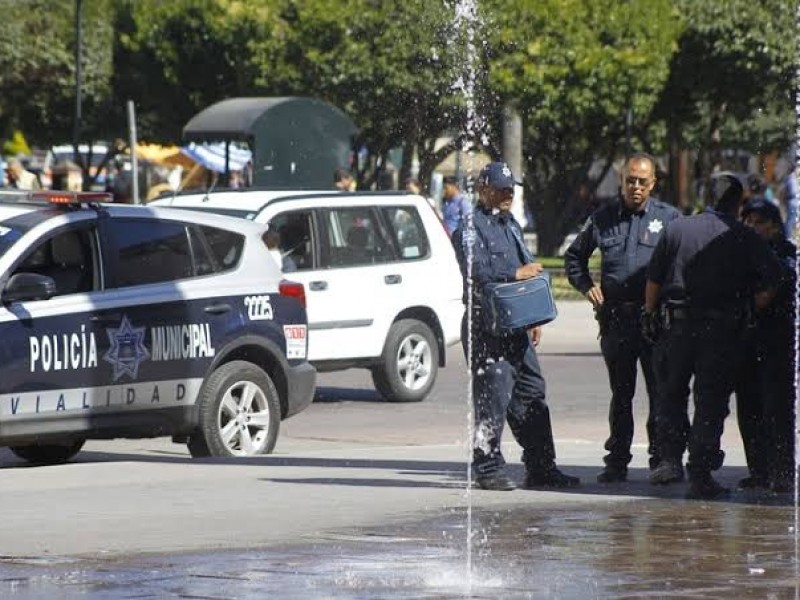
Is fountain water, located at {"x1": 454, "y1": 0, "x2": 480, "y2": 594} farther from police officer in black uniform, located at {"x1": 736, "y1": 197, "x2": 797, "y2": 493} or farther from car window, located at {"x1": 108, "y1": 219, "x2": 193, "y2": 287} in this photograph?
car window, located at {"x1": 108, "y1": 219, "x2": 193, "y2": 287}

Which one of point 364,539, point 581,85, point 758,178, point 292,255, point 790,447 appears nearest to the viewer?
point 364,539

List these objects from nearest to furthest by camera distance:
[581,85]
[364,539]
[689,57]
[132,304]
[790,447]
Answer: [364,539] → [790,447] → [132,304] → [581,85] → [689,57]

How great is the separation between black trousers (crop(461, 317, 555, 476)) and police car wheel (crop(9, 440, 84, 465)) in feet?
11.0

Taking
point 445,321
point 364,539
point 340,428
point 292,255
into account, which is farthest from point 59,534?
point 445,321

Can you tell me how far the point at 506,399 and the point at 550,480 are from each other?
2.02ft

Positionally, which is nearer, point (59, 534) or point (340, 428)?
Result: point (59, 534)

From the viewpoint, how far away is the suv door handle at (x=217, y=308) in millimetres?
→ 13289

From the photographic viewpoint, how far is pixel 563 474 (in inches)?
468

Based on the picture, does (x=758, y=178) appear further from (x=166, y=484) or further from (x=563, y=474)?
(x=166, y=484)

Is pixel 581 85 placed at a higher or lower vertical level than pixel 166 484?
higher

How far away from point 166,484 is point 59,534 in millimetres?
2041

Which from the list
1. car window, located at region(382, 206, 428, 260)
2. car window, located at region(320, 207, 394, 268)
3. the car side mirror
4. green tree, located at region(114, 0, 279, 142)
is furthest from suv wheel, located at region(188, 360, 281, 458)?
green tree, located at region(114, 0, 279, 142)

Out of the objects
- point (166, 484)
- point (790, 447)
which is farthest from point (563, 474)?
point (166, 484)

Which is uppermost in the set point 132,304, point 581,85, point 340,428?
point 581,85
